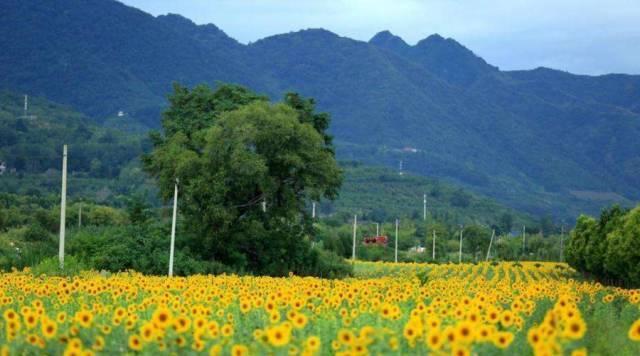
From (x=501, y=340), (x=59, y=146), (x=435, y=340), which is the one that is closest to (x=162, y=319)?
(x=435, y=340)

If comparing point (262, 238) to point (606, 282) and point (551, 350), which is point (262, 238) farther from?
point (551, 350)

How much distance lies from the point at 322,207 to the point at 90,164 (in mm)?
42578

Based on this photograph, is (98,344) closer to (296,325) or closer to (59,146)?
(296,325)

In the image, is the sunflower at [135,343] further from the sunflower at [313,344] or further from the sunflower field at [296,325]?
the sunflower at [313,344]

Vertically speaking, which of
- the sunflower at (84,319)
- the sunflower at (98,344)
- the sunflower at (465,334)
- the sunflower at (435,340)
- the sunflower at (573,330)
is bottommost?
the sunflower at (98,344)

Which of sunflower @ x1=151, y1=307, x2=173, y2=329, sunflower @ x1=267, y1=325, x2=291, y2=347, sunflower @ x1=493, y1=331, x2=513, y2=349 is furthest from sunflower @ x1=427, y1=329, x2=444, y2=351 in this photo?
sunflower @ x1=151, y1=307, x2=173, y2=329

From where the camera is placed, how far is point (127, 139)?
574 ft

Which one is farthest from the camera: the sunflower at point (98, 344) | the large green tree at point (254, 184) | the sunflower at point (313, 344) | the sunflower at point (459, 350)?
the large green tree at point (254, 184)

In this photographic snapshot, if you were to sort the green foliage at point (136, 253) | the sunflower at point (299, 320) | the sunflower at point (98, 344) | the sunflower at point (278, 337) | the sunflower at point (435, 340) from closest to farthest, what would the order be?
the sunflower at point (435, 340)
the sunflower at point (278, 337)
the sunflower at point (98, 344)
the sunflower at point (299, 320)
the green foliage at point (136, 253)

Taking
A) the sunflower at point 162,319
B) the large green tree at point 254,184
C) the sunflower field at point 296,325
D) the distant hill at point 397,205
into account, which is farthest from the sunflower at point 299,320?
the distant hill at point 397,205

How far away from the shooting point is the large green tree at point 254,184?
4447cm

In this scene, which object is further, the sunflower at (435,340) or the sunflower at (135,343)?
the sunflower at (135,343)

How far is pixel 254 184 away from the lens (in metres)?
A: 45.9

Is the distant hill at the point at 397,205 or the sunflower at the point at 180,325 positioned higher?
the sunflower at the point at 180,325
